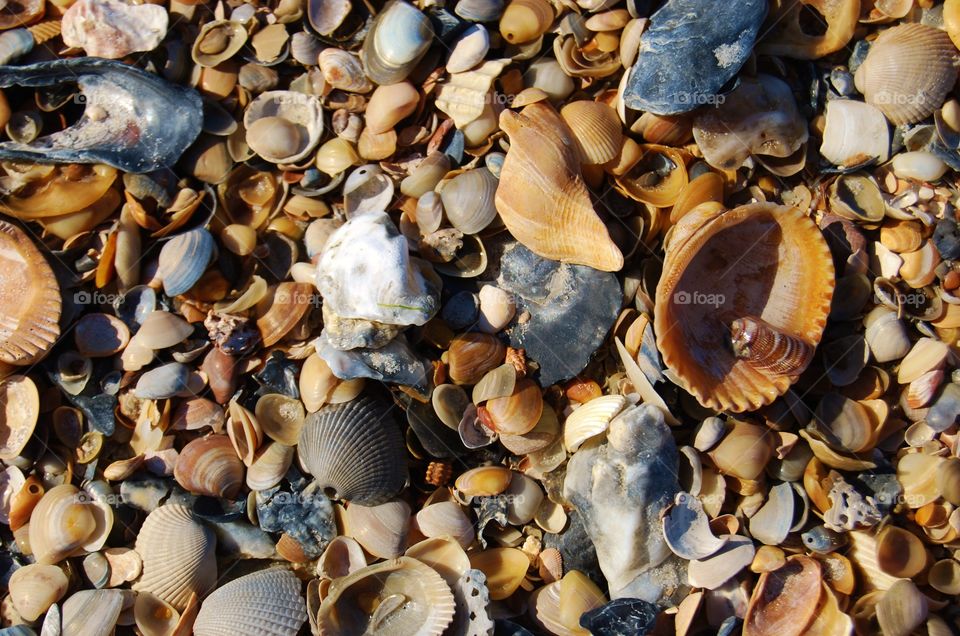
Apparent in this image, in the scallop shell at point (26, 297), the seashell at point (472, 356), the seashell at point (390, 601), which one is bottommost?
the seashell at point (390, 601)

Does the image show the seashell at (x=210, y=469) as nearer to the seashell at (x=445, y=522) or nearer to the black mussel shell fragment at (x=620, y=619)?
the seashell at (x=445, y=522)

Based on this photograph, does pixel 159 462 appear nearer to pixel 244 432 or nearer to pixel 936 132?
pixel 244 432

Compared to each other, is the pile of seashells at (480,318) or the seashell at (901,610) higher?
the pile of seashells at (480,318)

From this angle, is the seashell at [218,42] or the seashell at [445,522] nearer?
the seashell at [445,522]

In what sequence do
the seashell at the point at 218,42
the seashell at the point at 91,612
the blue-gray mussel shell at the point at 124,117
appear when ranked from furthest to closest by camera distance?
the seashell at the point at 218,42 < the blue-gray mussel shell at the point at 124,117 < the seashell at the point at 91,612

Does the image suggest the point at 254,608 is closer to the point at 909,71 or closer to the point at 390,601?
the point at 390,601

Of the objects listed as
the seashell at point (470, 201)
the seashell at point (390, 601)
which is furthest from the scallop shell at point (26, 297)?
the seashell at point (470, 201)

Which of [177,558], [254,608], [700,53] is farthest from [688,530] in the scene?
[177,558]
